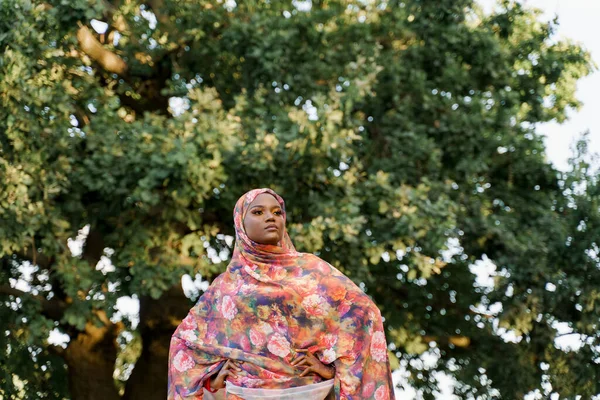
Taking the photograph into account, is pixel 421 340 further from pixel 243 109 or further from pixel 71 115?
pixel 71 115

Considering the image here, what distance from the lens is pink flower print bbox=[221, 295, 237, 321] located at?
5.41m

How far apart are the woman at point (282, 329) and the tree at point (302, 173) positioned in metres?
4.57

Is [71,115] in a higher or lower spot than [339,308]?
higher

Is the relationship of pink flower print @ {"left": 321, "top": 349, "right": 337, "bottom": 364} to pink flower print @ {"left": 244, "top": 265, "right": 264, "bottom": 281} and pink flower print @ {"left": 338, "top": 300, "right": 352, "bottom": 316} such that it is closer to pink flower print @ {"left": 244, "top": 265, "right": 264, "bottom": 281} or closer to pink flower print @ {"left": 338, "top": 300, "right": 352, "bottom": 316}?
pink flower print @ {"left": 338, "top": 300, "right": 352, "bottom": 316}

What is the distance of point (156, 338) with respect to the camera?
12.3m

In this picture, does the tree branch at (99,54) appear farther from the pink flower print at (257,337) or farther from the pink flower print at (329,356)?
the pink flower print at (329,356)

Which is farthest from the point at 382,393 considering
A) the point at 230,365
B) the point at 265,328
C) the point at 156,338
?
the point at 156,338

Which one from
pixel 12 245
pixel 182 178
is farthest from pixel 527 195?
pixel 12 245

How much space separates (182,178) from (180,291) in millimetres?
2307

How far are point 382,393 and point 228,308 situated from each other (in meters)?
0.81

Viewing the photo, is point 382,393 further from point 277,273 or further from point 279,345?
point 277,273

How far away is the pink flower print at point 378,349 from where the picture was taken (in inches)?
208

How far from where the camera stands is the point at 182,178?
1016 centimetres

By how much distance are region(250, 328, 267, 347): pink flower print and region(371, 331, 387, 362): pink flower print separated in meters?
0.49
